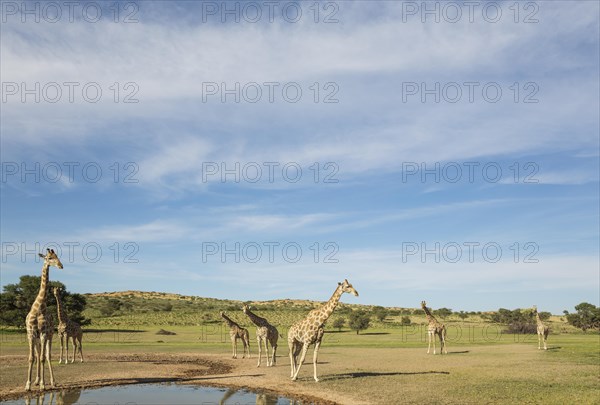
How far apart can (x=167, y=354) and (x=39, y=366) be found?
19.1 metres

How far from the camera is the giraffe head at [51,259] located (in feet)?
67.4

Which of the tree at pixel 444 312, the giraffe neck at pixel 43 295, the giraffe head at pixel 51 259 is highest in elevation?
the giraffe head at pixel 51 259

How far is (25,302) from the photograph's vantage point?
6662cm

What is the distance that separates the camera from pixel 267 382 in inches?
907

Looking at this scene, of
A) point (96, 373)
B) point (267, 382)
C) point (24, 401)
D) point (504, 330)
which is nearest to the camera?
point (24, 401)

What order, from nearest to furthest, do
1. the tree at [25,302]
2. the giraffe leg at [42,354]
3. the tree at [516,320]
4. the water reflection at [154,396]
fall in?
the water reflection at [154,396]
the giraffe leg at [42,354]
the tree at [25,302]
the tree at [516,320]

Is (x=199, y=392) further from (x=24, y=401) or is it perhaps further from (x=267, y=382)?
(x=24, y=401)

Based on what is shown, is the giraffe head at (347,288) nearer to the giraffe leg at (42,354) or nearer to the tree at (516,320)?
the giraffe leg at (42,354)

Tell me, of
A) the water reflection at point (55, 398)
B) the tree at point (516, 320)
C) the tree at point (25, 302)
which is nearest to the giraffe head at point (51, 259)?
the water reflection at point (55, 398)

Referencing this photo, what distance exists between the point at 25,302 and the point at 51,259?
53472mm

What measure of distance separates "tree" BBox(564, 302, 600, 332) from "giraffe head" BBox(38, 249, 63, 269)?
82621mm

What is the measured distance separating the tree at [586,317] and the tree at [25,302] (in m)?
74.5

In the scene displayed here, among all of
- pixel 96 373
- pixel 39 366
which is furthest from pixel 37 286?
pixel 39 366

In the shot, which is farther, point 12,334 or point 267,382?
point 12,334
